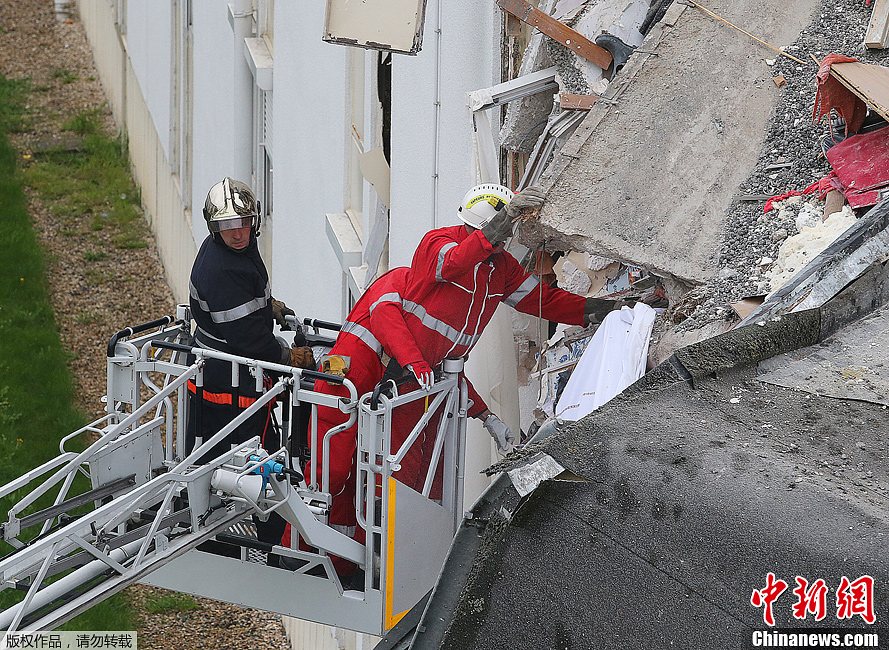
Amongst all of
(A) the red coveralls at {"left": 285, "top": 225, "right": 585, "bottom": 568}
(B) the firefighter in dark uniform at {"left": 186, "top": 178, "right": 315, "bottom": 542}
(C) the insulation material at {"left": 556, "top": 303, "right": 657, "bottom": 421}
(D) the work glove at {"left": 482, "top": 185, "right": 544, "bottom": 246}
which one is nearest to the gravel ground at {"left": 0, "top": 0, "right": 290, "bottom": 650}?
(B) the firefighter in dark uniform at {"left": 186, "top": 178, "right": 315, "bottom": 542}

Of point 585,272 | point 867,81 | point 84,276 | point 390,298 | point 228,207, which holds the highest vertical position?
point 867,81

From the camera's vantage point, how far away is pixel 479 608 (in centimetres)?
358

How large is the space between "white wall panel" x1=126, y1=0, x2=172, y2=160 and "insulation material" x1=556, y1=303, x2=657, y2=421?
42.9 feet

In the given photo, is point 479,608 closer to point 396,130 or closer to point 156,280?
point 396,130

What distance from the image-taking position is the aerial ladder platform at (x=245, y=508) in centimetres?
504

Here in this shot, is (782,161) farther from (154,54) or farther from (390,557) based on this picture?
(154,54)

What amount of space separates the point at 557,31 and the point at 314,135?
4.58 m

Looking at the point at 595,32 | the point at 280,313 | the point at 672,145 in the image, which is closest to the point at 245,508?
the point at 280,313

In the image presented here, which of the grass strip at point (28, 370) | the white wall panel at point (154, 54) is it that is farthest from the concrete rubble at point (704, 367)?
the white wall panel at point (154, 54)

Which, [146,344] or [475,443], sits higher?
[146,344]

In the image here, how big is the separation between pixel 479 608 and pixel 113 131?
20.5 meters

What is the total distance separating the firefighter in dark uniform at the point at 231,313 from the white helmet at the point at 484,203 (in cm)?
135

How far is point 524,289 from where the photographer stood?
20.6ft

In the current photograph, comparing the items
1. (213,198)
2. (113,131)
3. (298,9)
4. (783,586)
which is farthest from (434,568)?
(113,131)
